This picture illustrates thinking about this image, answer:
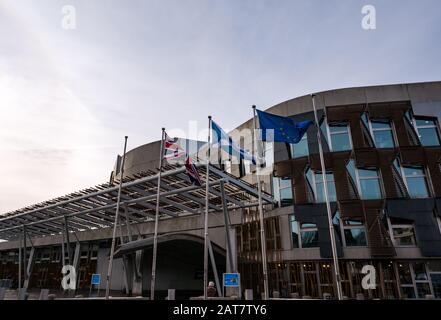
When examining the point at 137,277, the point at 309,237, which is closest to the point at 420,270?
the point at 309,237

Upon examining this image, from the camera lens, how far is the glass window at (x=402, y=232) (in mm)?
20109

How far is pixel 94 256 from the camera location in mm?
39688

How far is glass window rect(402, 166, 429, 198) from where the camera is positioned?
21.2 metres

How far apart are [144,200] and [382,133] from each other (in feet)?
66.1

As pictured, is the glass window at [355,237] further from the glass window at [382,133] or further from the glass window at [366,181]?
the glass window at [382,133]

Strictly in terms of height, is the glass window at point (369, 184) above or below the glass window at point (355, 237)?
above

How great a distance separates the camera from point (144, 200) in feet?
81.6

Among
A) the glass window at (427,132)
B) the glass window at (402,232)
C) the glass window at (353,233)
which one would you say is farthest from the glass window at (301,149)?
the glass window at (427,132)

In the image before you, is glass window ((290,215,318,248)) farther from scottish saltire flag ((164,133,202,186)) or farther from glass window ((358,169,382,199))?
scottish saltire flag ((164,133,202,186))

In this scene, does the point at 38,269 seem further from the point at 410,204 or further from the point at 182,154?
the point at 410,204

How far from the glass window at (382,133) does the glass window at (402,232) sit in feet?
19.2

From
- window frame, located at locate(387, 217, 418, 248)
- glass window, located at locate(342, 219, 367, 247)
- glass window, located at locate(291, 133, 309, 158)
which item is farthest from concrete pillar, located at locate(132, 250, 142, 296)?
window frame, located at locate(387, 217, 418, 248)
